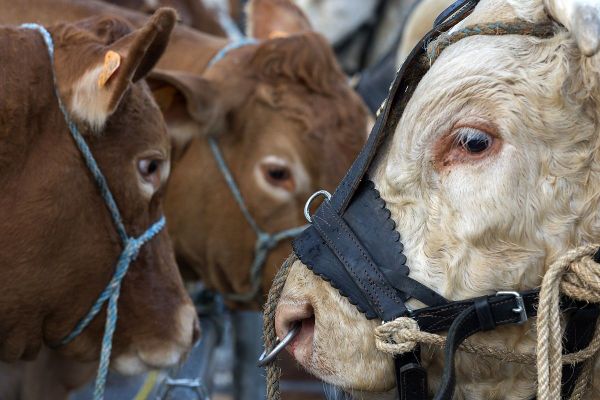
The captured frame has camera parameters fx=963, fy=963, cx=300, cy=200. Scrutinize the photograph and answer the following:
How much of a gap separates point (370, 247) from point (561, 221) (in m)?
0.44

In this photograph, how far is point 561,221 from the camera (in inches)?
86.0

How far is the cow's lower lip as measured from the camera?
234cm

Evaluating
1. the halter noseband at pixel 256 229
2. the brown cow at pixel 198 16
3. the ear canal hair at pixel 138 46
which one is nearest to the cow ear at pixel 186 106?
the halter noseband at pixel 256 229

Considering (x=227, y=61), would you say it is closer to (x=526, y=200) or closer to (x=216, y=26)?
(x=216, y=26)

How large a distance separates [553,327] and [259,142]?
8.28 feet

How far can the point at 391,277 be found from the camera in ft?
7.30

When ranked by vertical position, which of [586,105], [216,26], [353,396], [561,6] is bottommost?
[216,26]

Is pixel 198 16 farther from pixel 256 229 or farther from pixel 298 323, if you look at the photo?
pixel 298 323

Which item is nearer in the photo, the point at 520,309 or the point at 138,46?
the point at 520,309

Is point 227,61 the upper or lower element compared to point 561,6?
lower

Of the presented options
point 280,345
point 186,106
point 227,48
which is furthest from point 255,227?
point 280,345

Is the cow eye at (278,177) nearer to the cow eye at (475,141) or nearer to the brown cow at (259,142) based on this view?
the brown cow at (259,142)

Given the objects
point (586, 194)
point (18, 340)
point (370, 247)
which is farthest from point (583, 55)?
point (18, 340)

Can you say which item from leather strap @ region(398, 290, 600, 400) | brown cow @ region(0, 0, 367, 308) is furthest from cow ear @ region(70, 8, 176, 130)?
brown cow @ region(0, 0, 367, 308)
